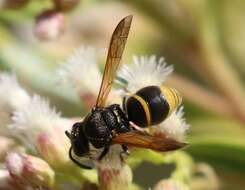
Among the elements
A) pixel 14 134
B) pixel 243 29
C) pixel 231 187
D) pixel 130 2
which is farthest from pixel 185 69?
pixel 14 134

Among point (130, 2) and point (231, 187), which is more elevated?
point (130, 2)

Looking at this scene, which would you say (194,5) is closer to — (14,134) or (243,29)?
(243,29)

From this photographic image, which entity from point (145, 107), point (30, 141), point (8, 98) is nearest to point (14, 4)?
point (8, 98)

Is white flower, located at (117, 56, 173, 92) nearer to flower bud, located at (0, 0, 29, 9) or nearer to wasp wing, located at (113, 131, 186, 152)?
wasp wing, located at (113, 131, 186, 152)

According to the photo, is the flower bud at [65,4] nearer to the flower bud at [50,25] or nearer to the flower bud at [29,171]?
the flower bud at [50,25]

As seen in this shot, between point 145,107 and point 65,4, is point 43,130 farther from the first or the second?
point 65,4

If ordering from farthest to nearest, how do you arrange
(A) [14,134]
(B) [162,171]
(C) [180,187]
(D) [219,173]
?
(B) [162,171] < (D) [219,173] < (A) [14,134] < (C) [180,187]
